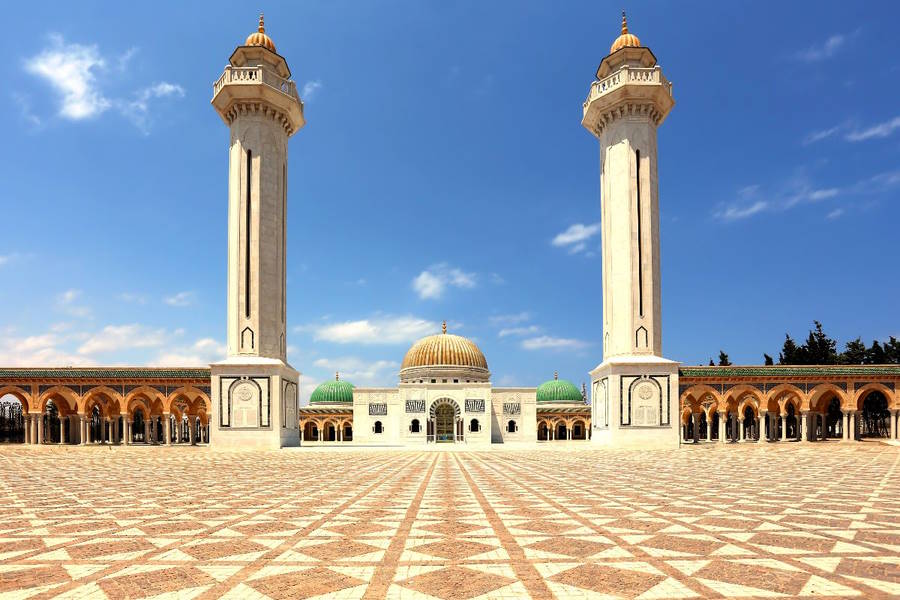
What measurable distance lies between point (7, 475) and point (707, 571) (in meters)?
16.9

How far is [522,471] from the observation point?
16922 millimetres

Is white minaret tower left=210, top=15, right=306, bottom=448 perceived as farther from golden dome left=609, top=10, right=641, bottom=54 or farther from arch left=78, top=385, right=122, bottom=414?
golden dome left=609, top=10, right=641, bottom=54

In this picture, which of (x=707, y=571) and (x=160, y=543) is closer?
(x=707, y=571)

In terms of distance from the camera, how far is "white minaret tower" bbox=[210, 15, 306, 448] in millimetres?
31469

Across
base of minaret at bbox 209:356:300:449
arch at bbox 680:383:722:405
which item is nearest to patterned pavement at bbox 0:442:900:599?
base of minaret at bbox 209:356:300:449

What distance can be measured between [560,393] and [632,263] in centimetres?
3701

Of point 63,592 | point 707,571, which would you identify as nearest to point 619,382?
point 707,571

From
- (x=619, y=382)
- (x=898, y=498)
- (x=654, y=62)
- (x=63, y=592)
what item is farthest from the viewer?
(x=654, y=62)

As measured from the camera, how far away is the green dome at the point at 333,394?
211ft

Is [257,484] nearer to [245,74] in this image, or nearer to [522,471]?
[522,471]

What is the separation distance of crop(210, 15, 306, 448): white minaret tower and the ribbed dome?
1132 inches

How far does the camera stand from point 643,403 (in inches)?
1246

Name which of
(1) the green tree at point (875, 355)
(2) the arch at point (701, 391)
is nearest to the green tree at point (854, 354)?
(1) the green tree at point (875, 355)

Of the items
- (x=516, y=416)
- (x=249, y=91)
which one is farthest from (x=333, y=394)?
(x=249, y=91)
